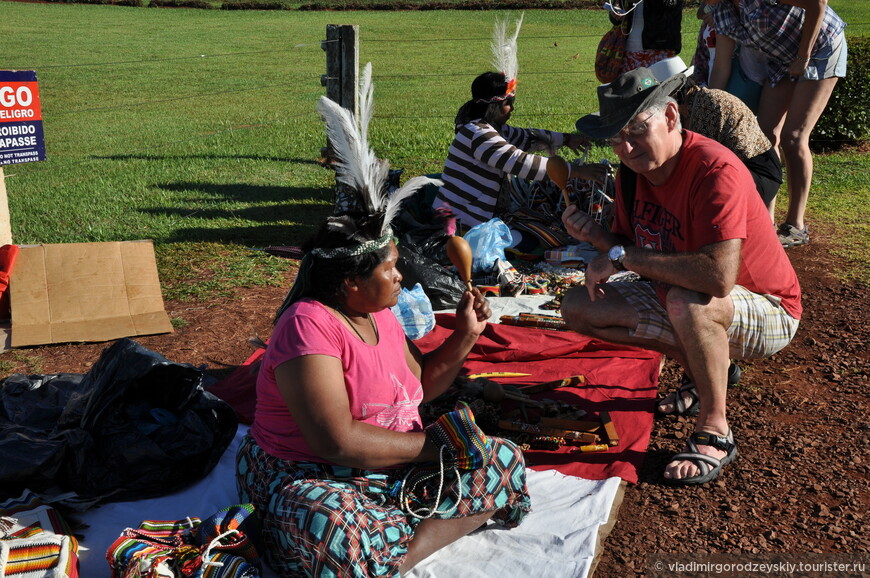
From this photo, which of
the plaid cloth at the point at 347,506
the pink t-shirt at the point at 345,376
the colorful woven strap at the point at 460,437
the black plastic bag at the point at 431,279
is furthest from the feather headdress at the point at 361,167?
the black plastic bag at the point at 431,279

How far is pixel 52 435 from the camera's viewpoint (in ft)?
11.2

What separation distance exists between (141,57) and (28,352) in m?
20.0

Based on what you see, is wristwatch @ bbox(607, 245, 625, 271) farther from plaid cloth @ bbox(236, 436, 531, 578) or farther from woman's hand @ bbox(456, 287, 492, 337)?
plaid cloth @ bbox(236, 436, 531, 578)

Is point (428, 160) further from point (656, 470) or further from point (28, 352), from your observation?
point (656, 470)

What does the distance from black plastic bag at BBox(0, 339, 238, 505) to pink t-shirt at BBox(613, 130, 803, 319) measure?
200cm

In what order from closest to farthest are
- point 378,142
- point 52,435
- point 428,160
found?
point 52,435
point 428,160
point 378,142

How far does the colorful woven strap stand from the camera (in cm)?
279

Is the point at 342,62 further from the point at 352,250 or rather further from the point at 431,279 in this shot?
the point at 352,250

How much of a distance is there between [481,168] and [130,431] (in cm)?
326

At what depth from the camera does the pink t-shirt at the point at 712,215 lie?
126 inches

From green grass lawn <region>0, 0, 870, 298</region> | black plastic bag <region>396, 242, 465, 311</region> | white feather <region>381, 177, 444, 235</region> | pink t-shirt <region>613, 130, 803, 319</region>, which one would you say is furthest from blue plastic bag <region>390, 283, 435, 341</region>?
white feather <region>381, 177, 444, 235</region>

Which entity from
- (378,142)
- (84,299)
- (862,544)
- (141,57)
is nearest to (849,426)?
(862,544)

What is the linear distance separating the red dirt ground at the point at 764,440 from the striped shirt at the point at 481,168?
4.95 feet

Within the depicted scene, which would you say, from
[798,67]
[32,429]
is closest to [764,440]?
[32,429]
